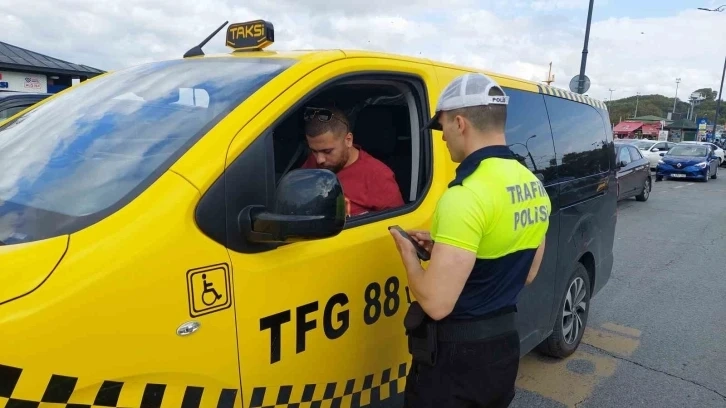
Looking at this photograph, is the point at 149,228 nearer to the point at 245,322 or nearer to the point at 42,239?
the point at 42,239

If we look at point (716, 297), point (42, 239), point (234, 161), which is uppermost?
point (234, 161)

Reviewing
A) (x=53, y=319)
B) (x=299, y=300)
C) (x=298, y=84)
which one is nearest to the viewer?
(x=53, y=319)

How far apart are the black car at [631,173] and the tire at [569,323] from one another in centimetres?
871

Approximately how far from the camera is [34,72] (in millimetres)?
16375

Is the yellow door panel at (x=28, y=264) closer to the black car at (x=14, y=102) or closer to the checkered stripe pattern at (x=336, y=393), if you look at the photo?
the checkered stripe pattern at (x=336, y=393)

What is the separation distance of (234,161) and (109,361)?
2.06 ft

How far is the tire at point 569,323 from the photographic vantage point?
3.87 m

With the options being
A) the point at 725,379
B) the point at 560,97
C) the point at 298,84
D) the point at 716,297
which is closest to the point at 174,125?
the point at 298,84

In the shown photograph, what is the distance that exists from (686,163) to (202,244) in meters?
22.4

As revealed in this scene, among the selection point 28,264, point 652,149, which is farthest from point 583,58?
point 28,264

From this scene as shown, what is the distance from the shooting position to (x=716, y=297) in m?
5.85

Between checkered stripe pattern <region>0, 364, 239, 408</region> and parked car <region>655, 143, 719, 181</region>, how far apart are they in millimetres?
22419

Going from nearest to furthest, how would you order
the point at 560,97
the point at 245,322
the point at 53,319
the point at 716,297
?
the point at 53,319, the point at 245,322, the point at 560,97, the point at 716,297

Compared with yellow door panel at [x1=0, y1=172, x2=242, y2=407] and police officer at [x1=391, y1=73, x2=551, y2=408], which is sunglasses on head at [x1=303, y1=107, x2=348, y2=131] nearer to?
police officer at [x1=391, y1=73, x2=551, y2=408]
